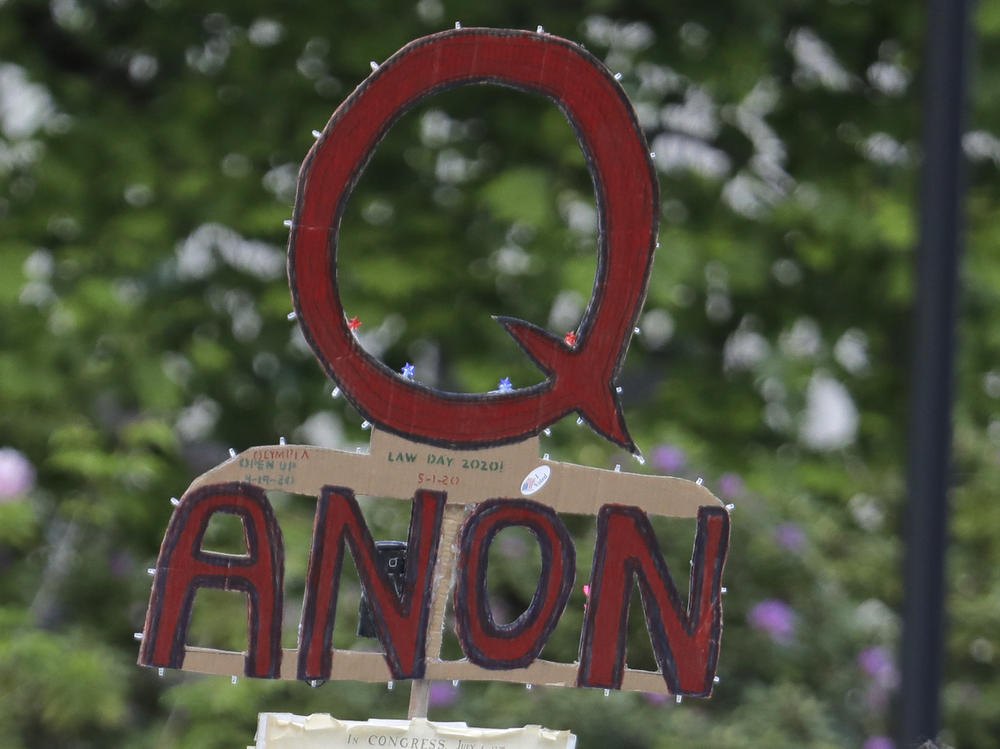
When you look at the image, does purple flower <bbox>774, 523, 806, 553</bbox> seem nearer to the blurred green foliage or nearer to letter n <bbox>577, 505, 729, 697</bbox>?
the blurred green foliage

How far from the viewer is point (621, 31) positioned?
432 cm

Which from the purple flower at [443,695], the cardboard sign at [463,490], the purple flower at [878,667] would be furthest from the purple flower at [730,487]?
the cardboard sign at [463,490]

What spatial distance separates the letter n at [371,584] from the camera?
5.56 ft

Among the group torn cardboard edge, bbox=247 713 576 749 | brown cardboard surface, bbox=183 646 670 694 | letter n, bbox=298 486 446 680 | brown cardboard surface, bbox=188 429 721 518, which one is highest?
brown cardboard surface, bbox=188 429 721 518

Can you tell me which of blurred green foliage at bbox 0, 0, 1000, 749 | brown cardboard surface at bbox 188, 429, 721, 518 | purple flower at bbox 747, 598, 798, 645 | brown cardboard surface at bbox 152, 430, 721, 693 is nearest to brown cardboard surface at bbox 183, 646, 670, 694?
brown cardboard surface at bbox 152, 430, 721, 693

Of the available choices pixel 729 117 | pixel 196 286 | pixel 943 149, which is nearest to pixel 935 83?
pixel 943 149

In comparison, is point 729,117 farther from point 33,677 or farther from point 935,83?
point 33,677

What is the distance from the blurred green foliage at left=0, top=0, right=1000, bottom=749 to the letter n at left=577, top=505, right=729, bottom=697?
152 cm

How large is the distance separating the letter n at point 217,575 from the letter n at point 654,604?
0.41 meters

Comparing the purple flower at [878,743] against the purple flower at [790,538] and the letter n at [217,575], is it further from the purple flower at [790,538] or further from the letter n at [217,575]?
the letter n at [217,575]

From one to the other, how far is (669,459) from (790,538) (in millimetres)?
364

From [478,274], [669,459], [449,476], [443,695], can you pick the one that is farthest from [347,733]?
[478,274]

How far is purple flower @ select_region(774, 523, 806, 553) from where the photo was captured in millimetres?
3313

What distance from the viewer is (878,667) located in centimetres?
→ 333
